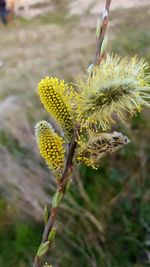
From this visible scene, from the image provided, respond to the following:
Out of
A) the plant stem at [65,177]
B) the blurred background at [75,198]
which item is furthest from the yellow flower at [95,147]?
the blurred background at [75,198]

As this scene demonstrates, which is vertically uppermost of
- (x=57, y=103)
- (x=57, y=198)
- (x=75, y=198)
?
(x=75, y=198)

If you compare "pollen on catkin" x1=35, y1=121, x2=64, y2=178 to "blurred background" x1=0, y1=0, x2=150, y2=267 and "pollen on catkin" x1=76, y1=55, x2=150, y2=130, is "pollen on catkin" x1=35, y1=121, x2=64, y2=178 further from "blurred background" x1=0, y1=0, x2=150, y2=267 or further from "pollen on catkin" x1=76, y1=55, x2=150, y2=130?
"blurred background" x1=0, y1=0, x2=150, y2=267

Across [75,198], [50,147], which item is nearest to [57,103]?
[50,147]

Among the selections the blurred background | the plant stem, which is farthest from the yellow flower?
the blurred background

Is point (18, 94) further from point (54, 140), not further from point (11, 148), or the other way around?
point (54, 140)

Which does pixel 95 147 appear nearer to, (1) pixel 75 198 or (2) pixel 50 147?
(2) pixel 50 147

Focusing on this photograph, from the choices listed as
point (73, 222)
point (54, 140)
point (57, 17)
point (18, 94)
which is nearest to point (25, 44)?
point (57, 17)
